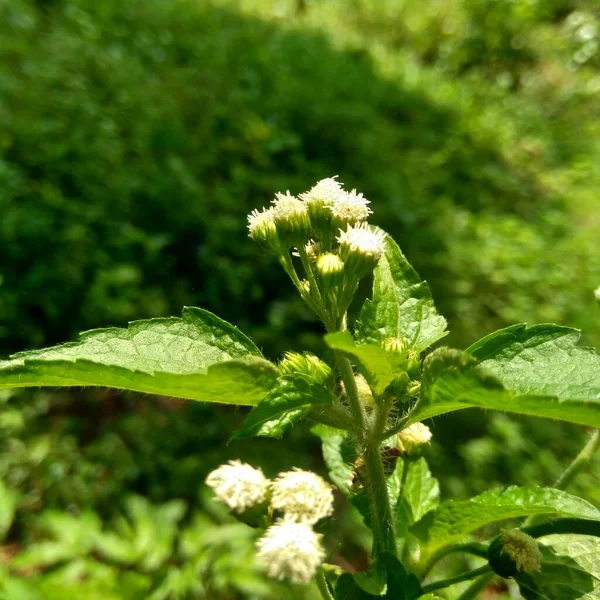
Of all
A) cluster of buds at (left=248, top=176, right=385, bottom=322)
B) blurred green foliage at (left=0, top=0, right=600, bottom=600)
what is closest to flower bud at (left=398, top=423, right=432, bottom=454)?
cluster of buds at (left=248, top=176, right=385, bottom=322)

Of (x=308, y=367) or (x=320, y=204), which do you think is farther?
(x=320, y=204)

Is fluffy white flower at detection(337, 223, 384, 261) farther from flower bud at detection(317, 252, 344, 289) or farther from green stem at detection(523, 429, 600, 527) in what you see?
green stem at detection(523, 429, 600, 527)

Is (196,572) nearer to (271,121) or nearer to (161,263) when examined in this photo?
(161,263)

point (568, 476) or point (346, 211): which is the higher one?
point (346, 211)

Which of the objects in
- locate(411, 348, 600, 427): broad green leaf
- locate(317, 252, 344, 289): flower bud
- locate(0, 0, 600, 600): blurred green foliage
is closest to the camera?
locate(411, 348, 600, 427): broad green leaf

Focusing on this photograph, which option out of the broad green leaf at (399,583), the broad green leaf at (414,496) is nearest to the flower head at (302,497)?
the broad green leaf at (399,583)

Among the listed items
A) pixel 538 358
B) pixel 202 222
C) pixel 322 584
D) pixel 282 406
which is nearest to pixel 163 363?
pixel 282 406

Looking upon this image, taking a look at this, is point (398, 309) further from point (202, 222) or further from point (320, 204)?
point (202, 222)
